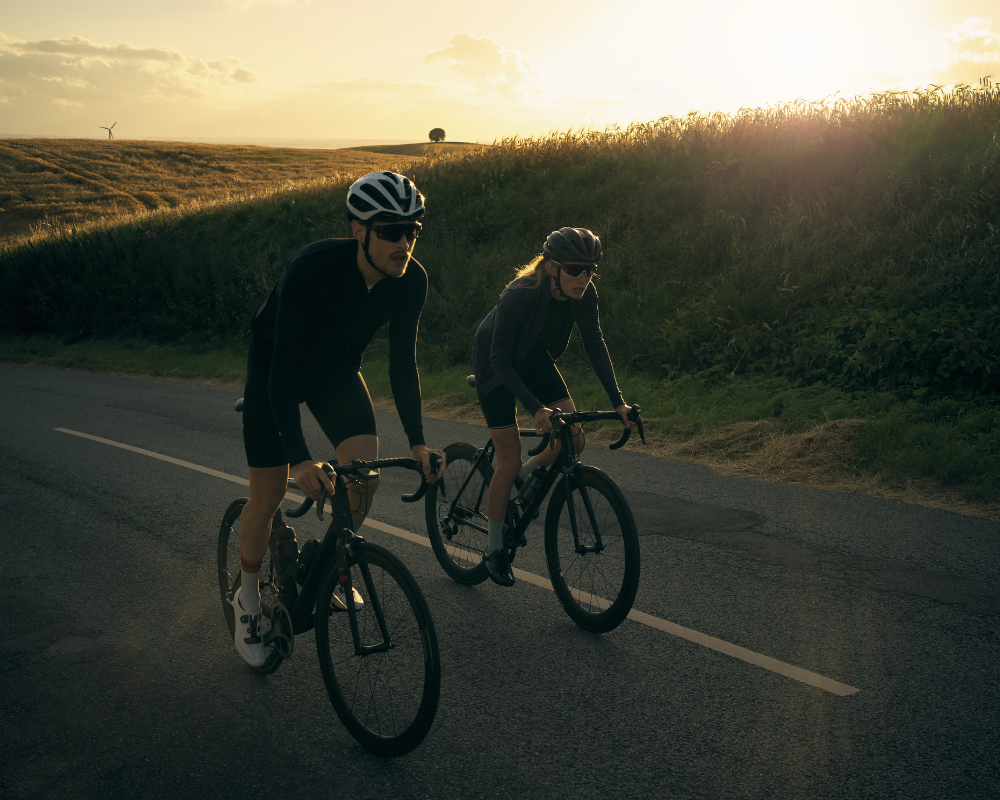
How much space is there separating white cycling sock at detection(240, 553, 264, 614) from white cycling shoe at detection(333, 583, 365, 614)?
71 centimetres

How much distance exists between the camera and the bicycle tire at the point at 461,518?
5.18m

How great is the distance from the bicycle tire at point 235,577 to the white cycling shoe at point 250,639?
3 centimetres

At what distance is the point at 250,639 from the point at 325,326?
1.60 m

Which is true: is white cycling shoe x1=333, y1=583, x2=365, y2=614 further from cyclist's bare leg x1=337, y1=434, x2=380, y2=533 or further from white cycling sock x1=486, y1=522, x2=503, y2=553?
white cycling sock x1=486, y1=522, x2=503, y2=553

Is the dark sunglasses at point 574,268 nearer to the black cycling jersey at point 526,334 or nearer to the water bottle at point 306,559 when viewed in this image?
the black cycling jersey at point 526,334

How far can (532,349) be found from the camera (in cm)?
500

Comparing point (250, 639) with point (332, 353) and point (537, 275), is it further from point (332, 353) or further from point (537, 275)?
point (537, 275)

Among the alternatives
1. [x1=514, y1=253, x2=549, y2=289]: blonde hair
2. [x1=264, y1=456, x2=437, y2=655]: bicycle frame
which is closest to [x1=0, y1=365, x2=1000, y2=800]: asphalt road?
[x1=264, y1=456, x2=437, y2=655]: bicycle frame

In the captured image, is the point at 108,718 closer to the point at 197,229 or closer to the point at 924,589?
the point at 924,589

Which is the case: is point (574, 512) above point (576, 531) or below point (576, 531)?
above

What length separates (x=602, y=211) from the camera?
16.5m

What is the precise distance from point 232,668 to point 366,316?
197cm

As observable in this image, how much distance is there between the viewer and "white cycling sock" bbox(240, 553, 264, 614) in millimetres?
3945

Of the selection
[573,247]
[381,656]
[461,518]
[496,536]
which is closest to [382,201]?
[573,247]
